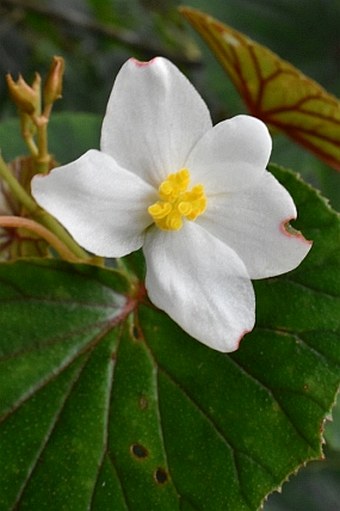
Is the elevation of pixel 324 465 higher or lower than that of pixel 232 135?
lower

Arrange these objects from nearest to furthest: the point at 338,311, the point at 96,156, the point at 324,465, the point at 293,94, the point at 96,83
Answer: the point at 96,156
the point at 338,311
the point at 293,94
the point at 324,465
the point at 96,83

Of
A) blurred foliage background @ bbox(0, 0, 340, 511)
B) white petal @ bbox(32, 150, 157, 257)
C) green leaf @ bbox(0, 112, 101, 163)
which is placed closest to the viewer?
white petal @ bbox(32, 150, 157, 257)

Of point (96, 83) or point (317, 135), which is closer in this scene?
point (317, 135)

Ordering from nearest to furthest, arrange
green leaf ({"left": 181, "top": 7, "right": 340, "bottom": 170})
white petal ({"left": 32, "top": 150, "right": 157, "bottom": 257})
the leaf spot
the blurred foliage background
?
1. white petal ({"left": 32, "top": 150, "right": 157, "bottom": 257})
2. the leaf spot
3. green leaf ({"left": 181, "top": 7, "right": 340, "bottom": 170})
4. the blurred foliage background

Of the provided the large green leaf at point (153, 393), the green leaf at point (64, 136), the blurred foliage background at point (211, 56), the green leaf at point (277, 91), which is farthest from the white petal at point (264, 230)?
the blurred foliage background at point (211, 56)

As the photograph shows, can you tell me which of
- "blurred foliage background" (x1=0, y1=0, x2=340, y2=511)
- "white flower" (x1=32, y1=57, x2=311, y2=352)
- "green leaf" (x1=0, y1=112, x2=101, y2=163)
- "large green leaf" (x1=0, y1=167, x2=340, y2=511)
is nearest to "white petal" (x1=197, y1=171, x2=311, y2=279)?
"white flower" (x1=32, y1=57, x2=311, y2=352)

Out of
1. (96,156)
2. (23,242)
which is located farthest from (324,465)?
(96,156)

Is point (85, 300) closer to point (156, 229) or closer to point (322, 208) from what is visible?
point (156, 229)

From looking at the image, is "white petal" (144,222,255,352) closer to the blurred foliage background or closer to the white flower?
the white flower
